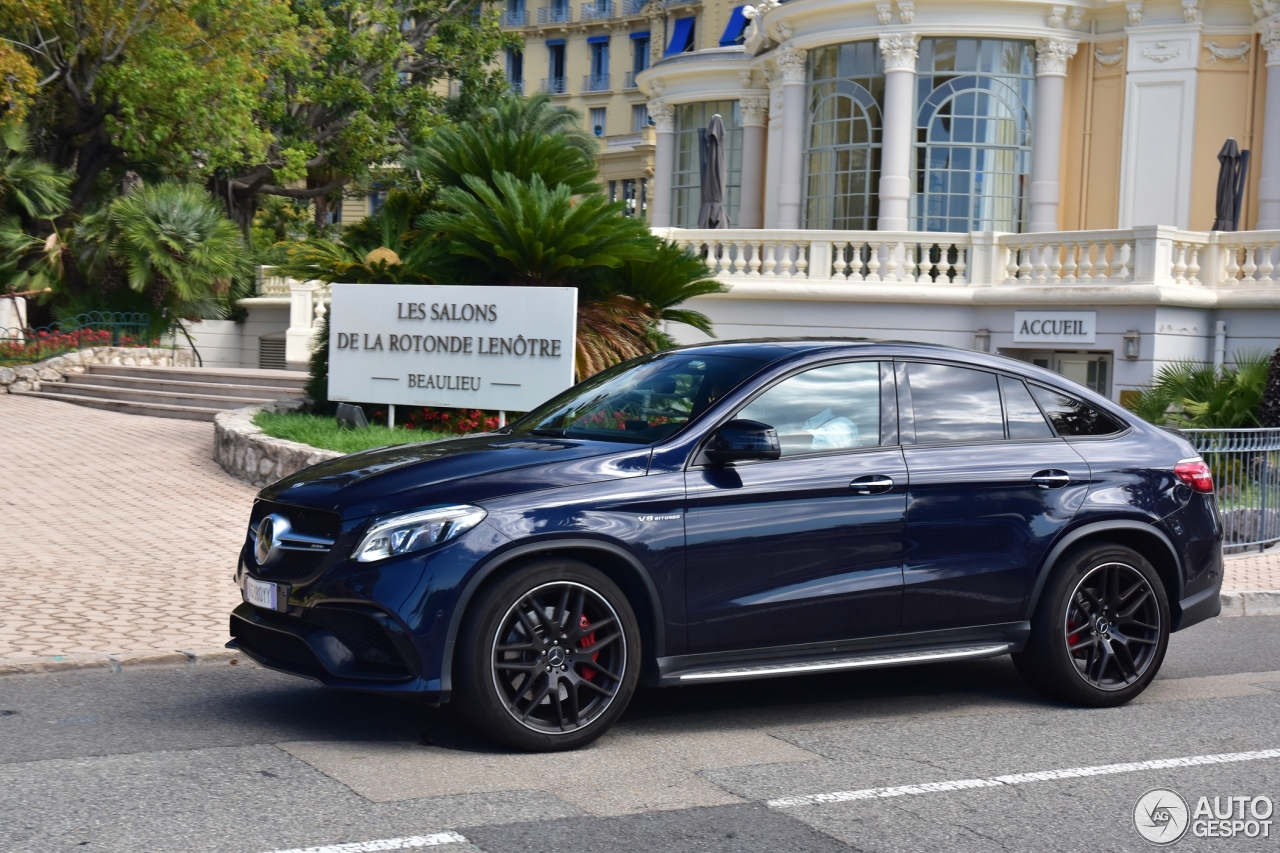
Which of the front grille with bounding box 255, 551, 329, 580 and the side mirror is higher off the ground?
the side mirror

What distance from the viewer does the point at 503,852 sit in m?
4.58

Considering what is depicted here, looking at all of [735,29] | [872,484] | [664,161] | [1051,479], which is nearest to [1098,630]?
[1051,479]

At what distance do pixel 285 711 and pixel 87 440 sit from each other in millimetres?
12390

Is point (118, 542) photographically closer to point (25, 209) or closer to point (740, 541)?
point (740, 541)

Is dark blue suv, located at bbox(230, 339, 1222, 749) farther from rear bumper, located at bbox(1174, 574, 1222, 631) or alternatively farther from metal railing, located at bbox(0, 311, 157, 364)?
metal railing, located at bbox(0, 311, 157, 364)

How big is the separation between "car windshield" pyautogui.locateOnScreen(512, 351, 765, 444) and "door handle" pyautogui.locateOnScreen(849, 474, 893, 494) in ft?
2.22

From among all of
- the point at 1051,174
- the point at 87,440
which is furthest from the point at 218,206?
the point at 1051,174

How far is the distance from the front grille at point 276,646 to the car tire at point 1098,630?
10.9 feet

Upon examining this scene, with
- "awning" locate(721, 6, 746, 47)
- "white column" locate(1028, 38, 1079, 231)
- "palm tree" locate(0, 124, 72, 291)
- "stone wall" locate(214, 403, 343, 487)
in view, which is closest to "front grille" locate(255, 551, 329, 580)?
"stone wall" locate(214, 403, 343, 487)

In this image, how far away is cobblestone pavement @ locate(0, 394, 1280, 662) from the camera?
7992mm

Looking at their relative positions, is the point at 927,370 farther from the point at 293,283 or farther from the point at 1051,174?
the point at 293,283

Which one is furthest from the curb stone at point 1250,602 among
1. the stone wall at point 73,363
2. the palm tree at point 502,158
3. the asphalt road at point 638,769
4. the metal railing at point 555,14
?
the metal railing at point 555,14

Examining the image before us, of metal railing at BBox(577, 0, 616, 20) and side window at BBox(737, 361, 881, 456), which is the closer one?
side window at BBox(737, 361, 881, 456)

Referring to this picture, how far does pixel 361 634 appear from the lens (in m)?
Answer: 5.61
